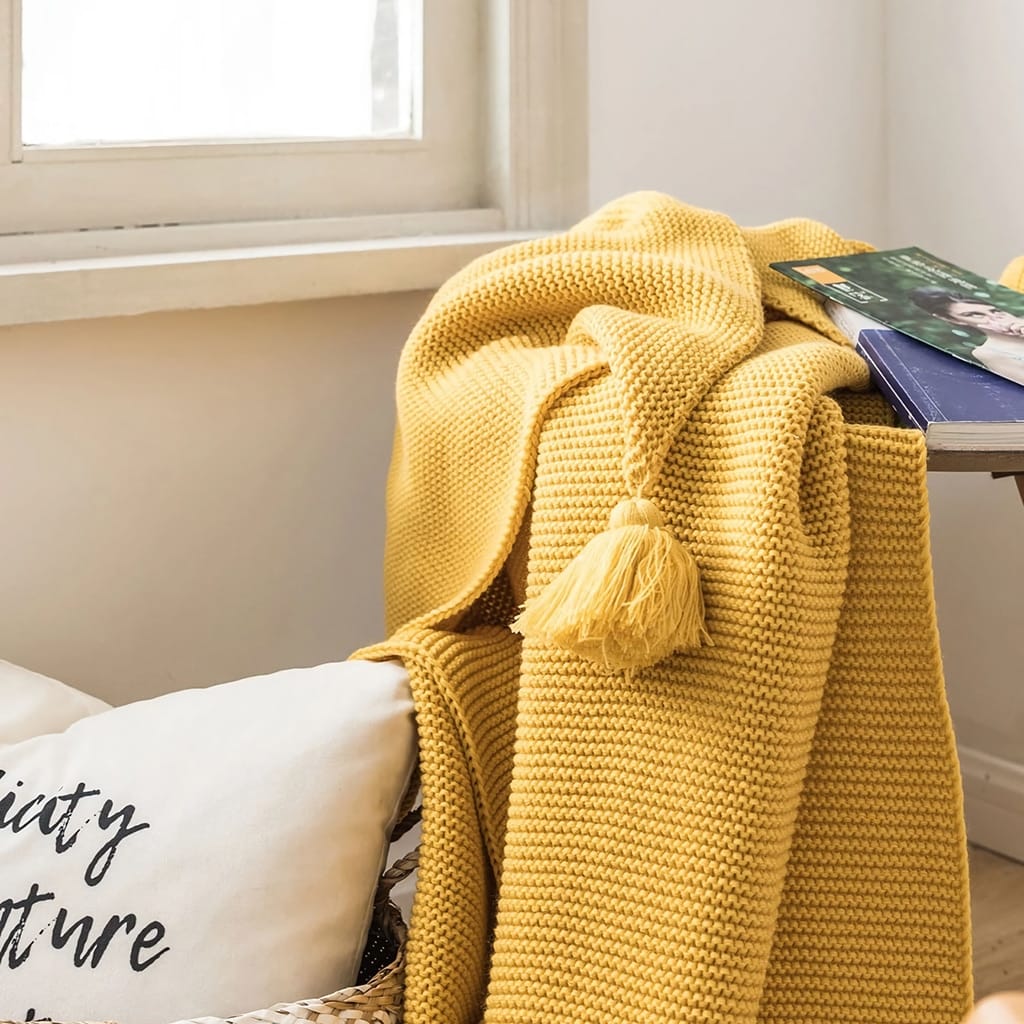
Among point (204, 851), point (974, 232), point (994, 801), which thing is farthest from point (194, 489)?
point (994, 801)

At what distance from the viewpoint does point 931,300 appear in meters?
0.94

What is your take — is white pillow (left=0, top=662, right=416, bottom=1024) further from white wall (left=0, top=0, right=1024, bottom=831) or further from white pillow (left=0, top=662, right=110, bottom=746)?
white wall (left=0, top=0, right=1024, bottom=831)

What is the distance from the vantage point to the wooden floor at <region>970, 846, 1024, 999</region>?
129 centimetres

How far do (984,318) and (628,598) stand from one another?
1.30 ft

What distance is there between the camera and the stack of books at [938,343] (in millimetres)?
772

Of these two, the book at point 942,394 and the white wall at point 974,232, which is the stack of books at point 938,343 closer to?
the book at point 942,394

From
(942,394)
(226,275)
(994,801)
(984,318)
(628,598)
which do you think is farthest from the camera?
(994,801)

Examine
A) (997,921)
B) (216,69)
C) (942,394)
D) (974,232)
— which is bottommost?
(997,921)

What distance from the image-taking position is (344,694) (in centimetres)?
81

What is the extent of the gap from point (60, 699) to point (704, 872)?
482 mm

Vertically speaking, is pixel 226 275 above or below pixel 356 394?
above

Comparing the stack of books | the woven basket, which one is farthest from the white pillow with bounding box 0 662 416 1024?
the stack of books

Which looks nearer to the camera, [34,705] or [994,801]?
[34,705]

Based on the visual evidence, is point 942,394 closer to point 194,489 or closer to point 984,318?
point 984,318
